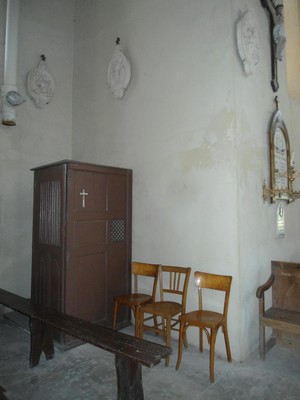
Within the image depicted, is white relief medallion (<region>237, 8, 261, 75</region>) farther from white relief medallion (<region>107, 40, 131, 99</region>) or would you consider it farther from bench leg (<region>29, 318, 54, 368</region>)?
bench leg (<region>29, 318, 54, 368</region>)

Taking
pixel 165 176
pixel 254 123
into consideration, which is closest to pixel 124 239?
pixel 165 176

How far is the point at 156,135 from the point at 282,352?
9.05 ft

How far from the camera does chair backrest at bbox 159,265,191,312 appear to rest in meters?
3.11

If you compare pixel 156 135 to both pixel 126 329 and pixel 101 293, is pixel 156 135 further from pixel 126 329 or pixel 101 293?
pixel 126 329

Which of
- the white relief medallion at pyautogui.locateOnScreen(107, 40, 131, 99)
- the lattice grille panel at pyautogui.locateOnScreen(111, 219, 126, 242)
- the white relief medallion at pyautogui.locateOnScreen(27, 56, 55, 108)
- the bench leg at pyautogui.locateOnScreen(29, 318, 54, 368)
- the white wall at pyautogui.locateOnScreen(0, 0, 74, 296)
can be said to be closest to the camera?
the bench leg at pyautogui.locateOnScreen(29, 318, 54, 368)

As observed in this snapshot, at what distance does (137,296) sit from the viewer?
336cm

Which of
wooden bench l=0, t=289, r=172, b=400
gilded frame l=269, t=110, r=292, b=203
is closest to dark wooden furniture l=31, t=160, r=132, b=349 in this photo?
wooden bench l=0, t=289, r=172, b=400

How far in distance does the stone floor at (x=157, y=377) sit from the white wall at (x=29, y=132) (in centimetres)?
154

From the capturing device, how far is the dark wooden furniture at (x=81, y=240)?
3221mm

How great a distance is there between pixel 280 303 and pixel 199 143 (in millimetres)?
1964

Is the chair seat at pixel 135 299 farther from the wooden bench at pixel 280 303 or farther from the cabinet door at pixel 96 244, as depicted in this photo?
the wooden bench at pixel 280 303

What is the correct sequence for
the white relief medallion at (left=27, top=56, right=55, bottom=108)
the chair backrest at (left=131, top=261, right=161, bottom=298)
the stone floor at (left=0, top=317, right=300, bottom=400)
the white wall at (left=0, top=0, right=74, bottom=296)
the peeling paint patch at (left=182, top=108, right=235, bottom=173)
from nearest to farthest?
the stone floor at (left=0, top=317, right=300, bottom=400)
the peeling paint patch at (left=182, top=108, right=235, bottom=173)
the chair backrest at (left=131, top=261, right=161, bottom=298)
the white wall at (left=0, top=0, right=74, bottom=296)
the white relief medallion at (left=27, top=56, right=55, bottom=108)

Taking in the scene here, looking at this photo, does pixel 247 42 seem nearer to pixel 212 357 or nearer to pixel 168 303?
pixel 168 303

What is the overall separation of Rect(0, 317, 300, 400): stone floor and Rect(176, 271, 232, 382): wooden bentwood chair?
14 centimetres
